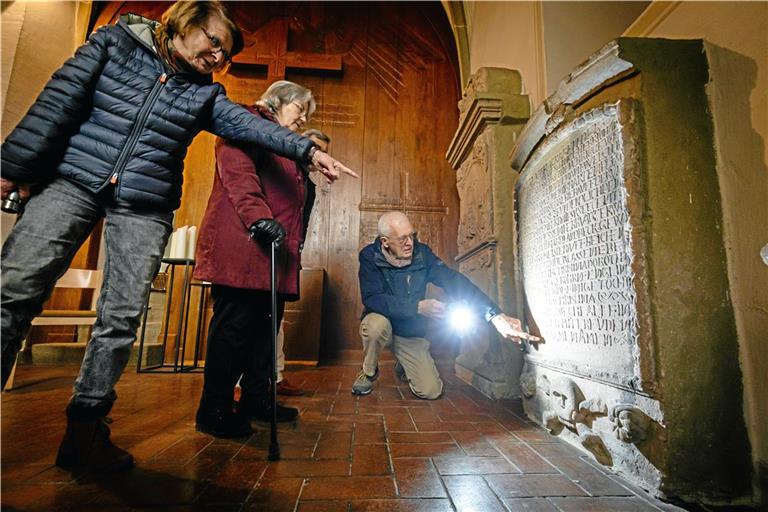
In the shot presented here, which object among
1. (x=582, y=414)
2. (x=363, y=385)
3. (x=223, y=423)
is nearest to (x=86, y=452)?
(x=223, y=423)

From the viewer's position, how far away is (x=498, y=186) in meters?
2.59

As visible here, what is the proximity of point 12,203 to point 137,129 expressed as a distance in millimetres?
388

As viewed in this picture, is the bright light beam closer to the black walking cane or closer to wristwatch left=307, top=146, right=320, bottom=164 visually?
the black walking cane

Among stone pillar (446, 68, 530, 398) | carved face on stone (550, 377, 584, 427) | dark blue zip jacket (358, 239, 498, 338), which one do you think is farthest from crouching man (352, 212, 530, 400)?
carved face on stone (550, 377, 584, 427)

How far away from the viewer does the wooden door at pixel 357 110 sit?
14.2 feet

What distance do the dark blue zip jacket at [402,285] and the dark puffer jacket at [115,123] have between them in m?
1.48

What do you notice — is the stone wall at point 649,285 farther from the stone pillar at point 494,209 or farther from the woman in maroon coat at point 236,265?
the woman in maroon coat at point 236,265

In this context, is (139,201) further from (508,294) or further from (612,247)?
(508,294)

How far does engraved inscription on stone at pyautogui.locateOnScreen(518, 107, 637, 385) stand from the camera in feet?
4.07

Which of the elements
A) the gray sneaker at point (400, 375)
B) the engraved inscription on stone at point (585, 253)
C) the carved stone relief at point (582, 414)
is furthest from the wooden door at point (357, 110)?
the carved stone relief at point (582, 414)

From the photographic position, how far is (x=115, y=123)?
115cm

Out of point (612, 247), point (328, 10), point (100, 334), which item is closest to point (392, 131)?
point (328, 10)

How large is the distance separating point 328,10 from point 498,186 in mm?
3976

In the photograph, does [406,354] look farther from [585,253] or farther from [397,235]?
[585,253]
